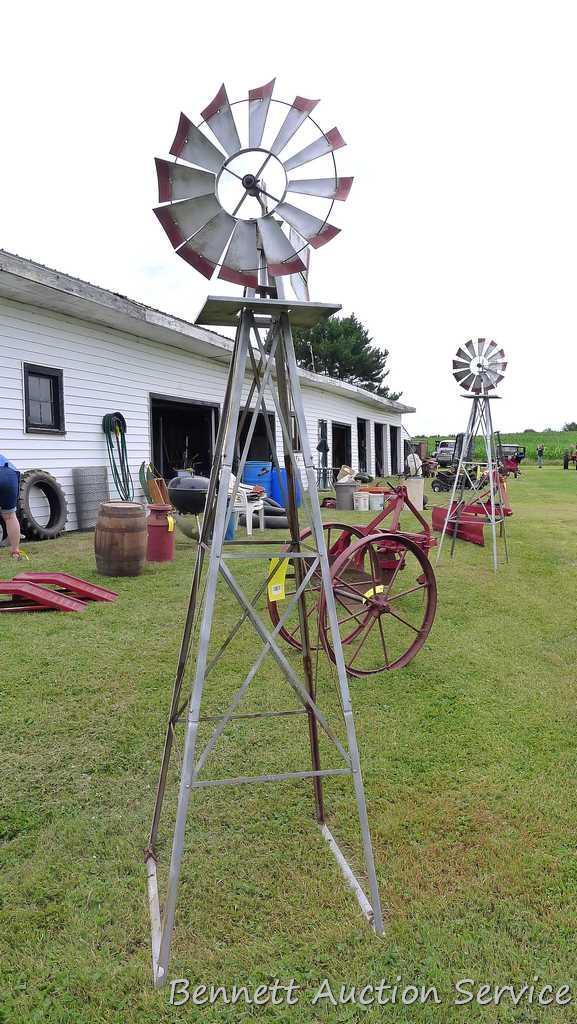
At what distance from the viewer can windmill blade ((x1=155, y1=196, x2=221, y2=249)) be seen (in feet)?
7.00

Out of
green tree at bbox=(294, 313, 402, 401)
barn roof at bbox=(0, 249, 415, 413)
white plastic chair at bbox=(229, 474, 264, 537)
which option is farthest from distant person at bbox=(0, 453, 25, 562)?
green tree at bbox=(294, 313, 402, 401)

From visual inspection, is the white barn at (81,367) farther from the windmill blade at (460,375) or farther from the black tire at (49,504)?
the windmill blade at (460,375)

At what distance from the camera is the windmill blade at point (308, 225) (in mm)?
2211

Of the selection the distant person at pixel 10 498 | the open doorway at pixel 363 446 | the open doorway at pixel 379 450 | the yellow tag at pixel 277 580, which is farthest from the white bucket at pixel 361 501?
the open doorway at pixel 379 450

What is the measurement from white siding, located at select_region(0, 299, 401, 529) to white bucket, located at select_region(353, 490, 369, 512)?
12.4 ft

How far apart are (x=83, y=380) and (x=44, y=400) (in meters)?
0.81

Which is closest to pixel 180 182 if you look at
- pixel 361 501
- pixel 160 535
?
pixel 160 535

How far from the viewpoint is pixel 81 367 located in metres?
9.74

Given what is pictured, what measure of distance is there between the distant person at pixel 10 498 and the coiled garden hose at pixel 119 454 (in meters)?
3.21

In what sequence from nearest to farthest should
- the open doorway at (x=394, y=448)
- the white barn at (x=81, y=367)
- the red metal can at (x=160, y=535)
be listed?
the red metal can at (x=160, y=535)
the white barn at (x=81, y=367)
the open doorway at (x=394, y=448)

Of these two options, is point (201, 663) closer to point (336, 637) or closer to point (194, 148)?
point (336, 637)

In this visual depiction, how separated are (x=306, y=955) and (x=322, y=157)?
2.57 meters

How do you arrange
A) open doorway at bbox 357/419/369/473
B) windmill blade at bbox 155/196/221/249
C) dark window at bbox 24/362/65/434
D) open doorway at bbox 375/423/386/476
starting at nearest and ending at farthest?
windmill blade at bbox 155/196/221/249
dark window at bbox 24/362/65/434
open doorway at bbox 357/419/369/473
open doorway at bbox 375/423/386/476

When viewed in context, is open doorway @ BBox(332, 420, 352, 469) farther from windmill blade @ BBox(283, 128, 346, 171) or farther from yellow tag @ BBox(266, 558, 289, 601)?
windmill blade @ BBox(283, 128, 346, 171)
